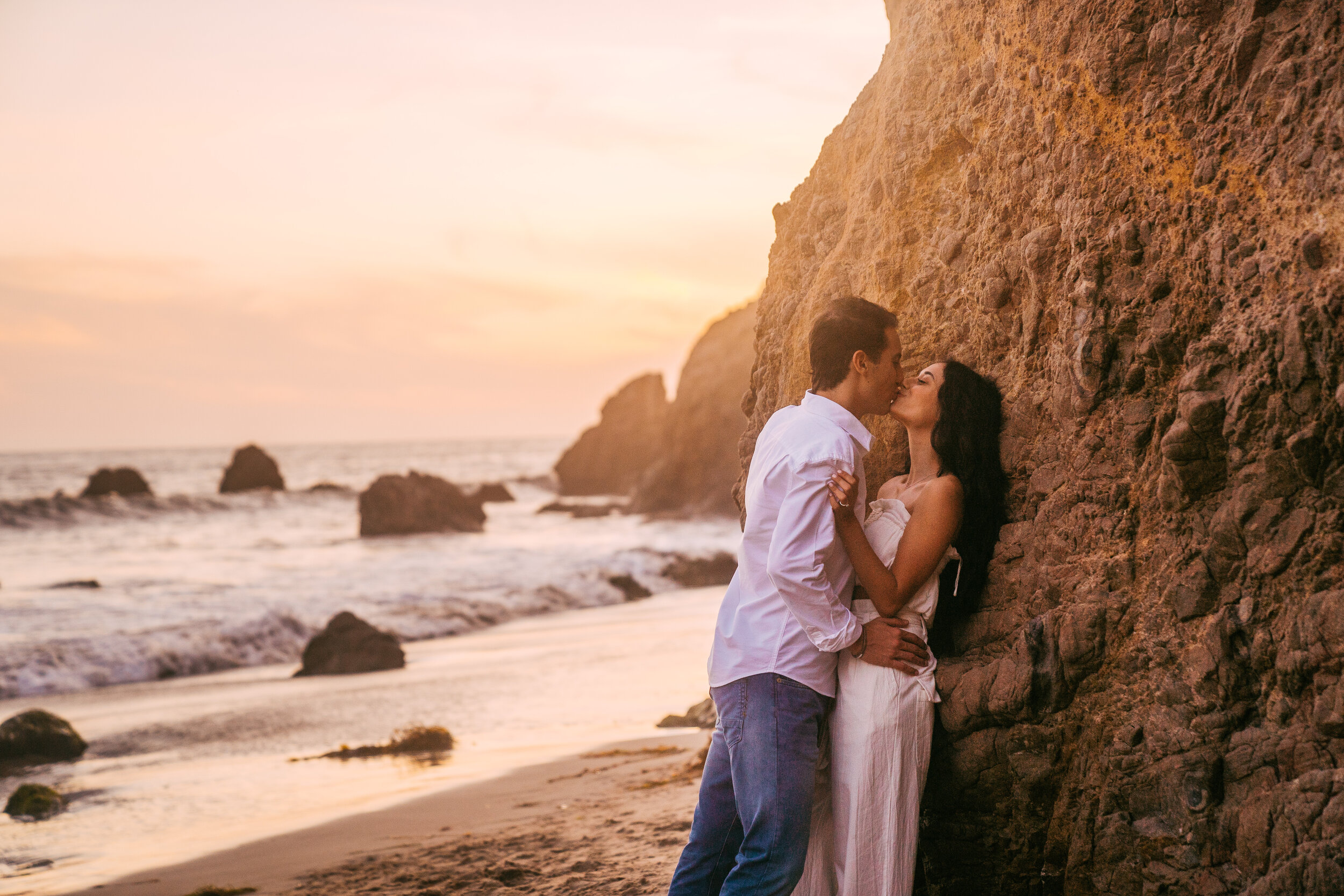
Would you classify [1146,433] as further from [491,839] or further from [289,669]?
[289,669]

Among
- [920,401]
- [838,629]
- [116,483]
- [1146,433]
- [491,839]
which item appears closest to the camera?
[1146,433]

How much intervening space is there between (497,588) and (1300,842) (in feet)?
56.3

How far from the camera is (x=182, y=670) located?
535 inches

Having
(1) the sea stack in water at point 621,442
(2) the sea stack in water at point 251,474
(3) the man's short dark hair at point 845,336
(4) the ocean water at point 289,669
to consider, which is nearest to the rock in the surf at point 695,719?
(4) the ocean water at point 289,669

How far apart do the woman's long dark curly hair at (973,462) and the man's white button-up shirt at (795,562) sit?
344 millimetres

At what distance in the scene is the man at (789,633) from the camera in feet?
10.1

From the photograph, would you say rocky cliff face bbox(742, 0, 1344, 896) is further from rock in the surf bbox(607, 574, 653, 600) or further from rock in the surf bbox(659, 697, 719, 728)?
rock in the surf bbox(607, 574, 653, 600)

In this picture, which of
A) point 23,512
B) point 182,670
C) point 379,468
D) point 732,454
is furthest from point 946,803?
point 379,468

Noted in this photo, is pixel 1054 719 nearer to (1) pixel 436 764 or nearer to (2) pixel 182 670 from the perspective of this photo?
(1) pixel 436 764

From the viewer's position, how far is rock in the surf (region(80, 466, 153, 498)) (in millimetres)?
41312

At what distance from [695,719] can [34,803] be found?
5209mm

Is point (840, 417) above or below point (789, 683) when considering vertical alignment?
above

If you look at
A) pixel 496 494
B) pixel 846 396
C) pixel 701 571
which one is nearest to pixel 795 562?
pixel 846 396

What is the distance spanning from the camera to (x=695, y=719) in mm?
8539
